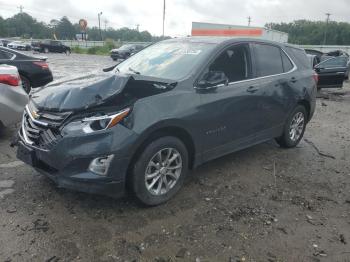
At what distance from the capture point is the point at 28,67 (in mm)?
8797

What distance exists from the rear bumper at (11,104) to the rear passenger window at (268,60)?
3675 millimetres

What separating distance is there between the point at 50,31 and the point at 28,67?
107m

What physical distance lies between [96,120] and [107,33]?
398 ft

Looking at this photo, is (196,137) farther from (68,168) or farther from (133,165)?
(68,168)

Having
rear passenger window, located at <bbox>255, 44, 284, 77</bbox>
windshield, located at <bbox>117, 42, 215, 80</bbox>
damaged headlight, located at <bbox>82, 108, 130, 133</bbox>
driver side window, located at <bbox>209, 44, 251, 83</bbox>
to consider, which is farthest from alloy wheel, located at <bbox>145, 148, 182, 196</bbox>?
rear passenger window, located at <bbox>255, 44, 284, 77</bbox>

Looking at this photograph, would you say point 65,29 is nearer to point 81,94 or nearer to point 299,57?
point 299,57

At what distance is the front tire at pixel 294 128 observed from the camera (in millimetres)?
5832

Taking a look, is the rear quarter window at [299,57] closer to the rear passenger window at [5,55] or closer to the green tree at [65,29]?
the rear passenger window at [5,55]

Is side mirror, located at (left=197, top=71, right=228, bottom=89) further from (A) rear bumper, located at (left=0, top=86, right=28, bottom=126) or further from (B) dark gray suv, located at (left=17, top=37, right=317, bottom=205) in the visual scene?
(A) rear bumper, located at (left=0, top=86, right=28, bottom=126)

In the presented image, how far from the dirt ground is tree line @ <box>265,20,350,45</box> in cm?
9777

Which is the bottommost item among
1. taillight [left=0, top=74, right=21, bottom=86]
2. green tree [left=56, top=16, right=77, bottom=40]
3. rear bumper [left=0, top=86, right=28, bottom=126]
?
rear bumper [left=0, top=86, right=28, bottom=126]

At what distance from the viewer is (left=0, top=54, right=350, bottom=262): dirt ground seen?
314cm

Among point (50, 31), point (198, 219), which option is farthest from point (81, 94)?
point (50, 31)

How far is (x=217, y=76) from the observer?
4.18 metres
